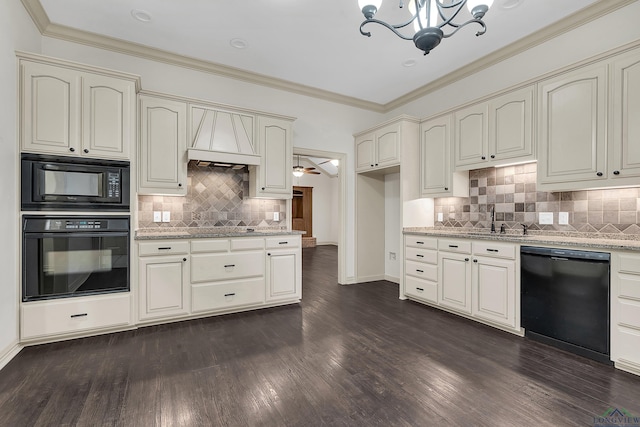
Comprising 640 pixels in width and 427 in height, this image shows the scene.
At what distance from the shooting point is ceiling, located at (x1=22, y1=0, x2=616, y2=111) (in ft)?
9.33

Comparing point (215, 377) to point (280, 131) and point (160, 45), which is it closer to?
point (280, 131)

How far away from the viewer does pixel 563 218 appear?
301cm

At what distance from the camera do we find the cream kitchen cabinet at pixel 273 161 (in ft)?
12.6

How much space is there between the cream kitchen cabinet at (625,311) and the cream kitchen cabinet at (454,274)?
1167mm

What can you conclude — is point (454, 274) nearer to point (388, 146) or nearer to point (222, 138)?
point (388, 146)

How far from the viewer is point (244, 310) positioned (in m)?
3.61

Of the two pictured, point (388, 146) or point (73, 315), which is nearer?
point (73, 315)

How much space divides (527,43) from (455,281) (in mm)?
2728

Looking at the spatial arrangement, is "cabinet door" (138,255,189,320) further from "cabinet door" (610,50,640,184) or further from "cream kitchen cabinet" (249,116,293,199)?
"cabinet door" (610,50,640,184)

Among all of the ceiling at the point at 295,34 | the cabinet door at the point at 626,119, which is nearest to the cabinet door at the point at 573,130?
the cabinet door at the point at 626,119

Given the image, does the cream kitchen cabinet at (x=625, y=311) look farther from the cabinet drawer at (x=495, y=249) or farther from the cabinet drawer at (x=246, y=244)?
the cabinet drawer at (x=246, y=244)

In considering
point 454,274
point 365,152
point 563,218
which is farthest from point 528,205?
point 365,152

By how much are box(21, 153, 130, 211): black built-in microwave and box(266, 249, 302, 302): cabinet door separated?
5.45 ft

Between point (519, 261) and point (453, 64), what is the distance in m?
2.61
